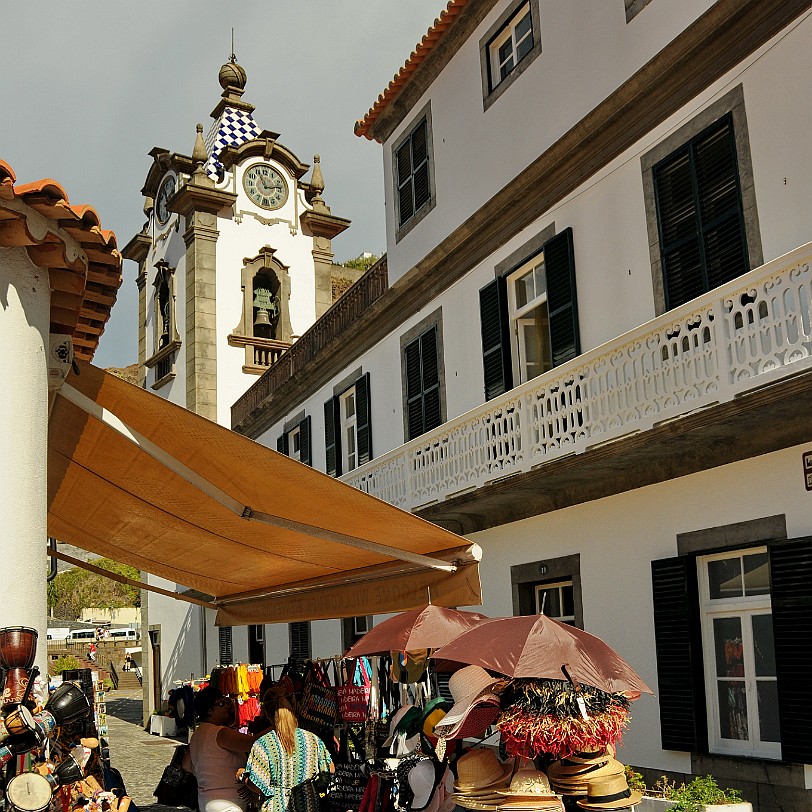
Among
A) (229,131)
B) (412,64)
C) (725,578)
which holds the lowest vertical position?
(725,578)

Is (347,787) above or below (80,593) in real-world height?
below

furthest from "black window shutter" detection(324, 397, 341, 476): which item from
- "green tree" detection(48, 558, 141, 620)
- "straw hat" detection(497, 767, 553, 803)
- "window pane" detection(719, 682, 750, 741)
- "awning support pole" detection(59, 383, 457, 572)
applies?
"green tree" detection(48, 558, 141, 620)

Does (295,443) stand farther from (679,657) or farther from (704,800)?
(704,800)

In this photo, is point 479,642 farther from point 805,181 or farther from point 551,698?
point 805,181

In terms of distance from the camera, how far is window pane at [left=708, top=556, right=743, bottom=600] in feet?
32.1

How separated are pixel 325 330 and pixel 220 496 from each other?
14.7m

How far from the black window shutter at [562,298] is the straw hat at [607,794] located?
7.56 m

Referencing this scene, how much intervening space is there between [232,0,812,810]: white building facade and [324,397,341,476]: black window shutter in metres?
4.23

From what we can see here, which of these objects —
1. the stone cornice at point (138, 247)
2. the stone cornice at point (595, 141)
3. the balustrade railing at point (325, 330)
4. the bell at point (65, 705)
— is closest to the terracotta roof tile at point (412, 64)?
the balustrade railing at point (325, 330)

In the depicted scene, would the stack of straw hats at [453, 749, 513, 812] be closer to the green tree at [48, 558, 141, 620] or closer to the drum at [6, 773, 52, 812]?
the drum at [6, 773, 52, 812]

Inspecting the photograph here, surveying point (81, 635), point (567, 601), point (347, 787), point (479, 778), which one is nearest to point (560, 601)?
point (567, 601)

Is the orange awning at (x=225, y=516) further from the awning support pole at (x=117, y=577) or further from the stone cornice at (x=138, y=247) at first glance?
the stone cornice at (x=138, y=247)

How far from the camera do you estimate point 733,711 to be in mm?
9641

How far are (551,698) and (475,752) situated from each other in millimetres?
590
